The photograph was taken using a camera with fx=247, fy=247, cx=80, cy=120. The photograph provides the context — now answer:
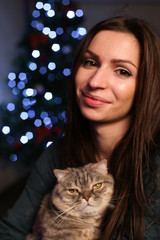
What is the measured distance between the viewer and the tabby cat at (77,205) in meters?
1.16

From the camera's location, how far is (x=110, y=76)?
3.69 ft

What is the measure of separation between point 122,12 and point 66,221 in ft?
4.06

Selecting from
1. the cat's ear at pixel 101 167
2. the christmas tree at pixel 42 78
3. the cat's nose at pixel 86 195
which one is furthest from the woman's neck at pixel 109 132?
the christmas tree at pixel 42 78

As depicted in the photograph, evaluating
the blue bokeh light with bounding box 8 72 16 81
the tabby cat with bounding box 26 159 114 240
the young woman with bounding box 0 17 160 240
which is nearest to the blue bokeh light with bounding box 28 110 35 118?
the blue bokeh light with bounding box 8 72 16 81

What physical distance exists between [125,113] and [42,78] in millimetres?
1955

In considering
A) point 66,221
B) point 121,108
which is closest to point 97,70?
point 121,108

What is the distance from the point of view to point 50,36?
9.70 ft

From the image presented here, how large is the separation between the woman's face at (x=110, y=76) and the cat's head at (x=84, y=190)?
267 millimetres

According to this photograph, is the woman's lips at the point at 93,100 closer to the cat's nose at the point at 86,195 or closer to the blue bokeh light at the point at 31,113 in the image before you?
the cat's nose at the point at 86,195

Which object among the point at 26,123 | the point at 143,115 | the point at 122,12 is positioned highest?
the point at 122,12

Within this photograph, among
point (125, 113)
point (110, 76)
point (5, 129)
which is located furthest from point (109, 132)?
point (5, 129)

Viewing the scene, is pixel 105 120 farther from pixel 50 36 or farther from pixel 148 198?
pixel 50 36

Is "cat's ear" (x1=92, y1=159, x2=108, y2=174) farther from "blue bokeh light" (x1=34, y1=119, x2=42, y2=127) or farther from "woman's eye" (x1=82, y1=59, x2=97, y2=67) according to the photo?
"blue bokeh light" (x1=34, y1=119, x2=42, y2=127)

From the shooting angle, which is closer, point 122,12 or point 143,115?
point 143,115
